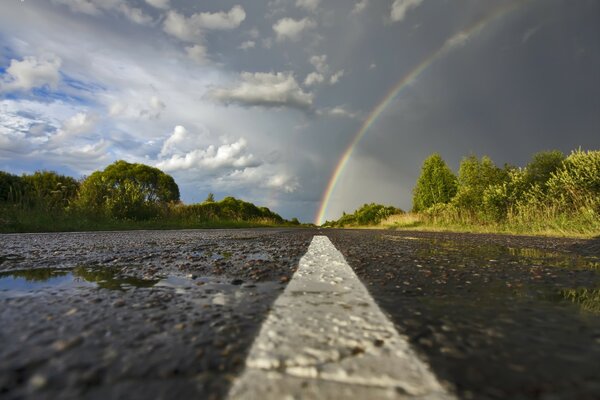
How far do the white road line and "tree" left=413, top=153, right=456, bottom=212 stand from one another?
162ft

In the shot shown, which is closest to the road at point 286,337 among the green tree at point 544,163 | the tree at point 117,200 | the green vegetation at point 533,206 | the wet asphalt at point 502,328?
the wet asphalt at point 502,328

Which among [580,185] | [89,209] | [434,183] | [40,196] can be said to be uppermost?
[434,183]

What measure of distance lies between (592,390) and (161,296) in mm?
1848

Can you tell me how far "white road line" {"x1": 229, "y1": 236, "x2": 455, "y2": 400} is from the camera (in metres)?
0.82

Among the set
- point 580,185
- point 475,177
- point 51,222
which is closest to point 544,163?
point 475,177

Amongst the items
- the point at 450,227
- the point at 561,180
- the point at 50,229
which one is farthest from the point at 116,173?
the point at 561,180

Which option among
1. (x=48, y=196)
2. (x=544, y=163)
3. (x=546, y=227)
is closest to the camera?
(x=546, y=227)

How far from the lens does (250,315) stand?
1.53m

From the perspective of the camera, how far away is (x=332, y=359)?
1000 millimetres

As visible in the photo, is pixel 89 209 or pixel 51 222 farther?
pixel 89 209

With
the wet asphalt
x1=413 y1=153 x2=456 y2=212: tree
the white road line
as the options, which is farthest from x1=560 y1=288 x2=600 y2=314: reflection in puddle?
x1=413 y1=153 x2=456 y2=212: tree

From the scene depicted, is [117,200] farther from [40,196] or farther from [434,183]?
[434,183]

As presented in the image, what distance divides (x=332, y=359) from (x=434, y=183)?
5270 cm

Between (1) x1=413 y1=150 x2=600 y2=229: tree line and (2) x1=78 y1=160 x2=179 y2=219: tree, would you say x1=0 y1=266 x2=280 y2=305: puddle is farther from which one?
(2) x1=78 y1=160 x2=179 y2=219: tree
